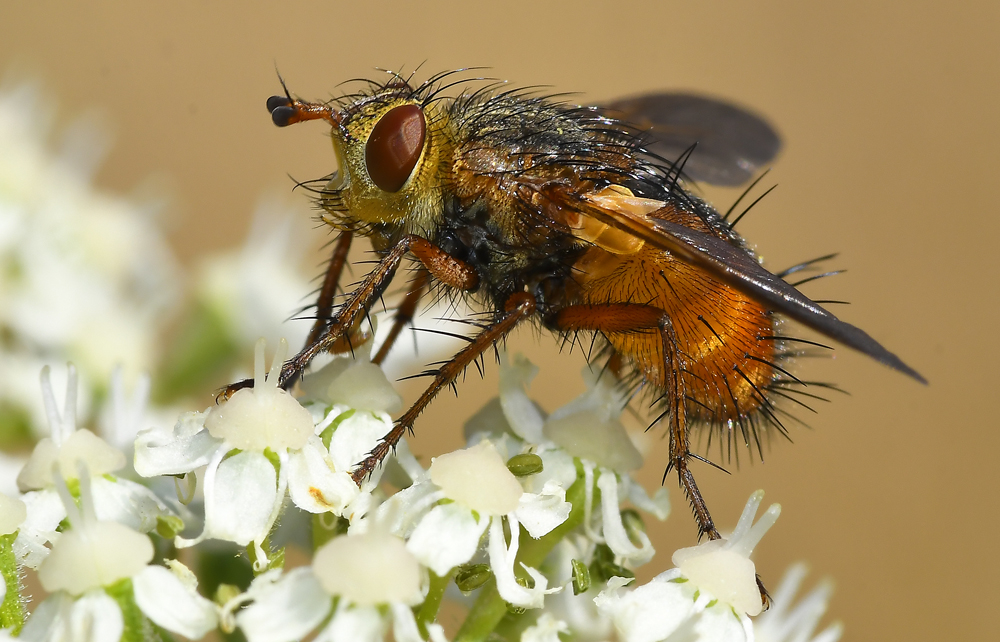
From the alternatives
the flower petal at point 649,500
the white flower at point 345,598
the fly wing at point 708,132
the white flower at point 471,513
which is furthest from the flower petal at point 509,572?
the fly wing at point 708,132

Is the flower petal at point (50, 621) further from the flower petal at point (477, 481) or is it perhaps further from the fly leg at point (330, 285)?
the fly leg at point (330, 285)

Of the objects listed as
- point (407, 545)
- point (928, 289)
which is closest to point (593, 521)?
point (407, 545)

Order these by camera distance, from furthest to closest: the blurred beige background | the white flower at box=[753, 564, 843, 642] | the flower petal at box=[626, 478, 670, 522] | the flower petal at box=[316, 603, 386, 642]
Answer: the blurred beige background → the white flower at box=[753, 564, 843, 642] → the flower petal at box=[626, 478, 670, 522] → the flower petal at box=[316, 603, 386, 642]

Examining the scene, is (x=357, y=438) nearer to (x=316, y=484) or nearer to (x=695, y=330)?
(x=316, y=484)

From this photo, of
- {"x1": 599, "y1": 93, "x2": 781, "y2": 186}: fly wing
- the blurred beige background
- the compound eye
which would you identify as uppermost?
the compound eye

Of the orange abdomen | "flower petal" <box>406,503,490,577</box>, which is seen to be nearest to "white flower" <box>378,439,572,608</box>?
"flower petal" <box>406,503,490,577</box>

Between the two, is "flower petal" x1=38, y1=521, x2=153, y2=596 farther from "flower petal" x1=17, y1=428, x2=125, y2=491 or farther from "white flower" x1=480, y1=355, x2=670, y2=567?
"white flower" x1=480, y1=355, x2=670, y2=567
